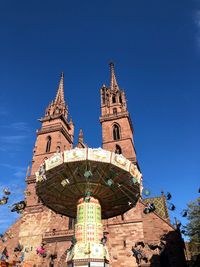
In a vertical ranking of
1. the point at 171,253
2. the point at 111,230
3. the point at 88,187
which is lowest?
the point at 171,253

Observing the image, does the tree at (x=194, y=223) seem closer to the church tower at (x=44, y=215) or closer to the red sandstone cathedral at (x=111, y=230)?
the red sandstone cathedral at (x=111, y=230)

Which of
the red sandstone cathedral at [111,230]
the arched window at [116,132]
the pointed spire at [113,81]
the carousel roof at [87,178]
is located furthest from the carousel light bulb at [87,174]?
the pointed spire at [113,81]

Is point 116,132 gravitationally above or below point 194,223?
above

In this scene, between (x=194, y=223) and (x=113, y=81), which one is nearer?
(x=194, y=223)

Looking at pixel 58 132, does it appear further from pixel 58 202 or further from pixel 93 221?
pixel 93 221

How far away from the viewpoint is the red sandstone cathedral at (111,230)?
23.2 m

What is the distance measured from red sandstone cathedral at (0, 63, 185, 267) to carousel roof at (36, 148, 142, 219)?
26.4 ft

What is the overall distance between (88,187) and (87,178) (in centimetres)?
72

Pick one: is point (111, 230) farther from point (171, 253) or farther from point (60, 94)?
point (60, 94)

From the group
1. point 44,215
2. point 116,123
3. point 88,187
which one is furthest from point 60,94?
point 88,187

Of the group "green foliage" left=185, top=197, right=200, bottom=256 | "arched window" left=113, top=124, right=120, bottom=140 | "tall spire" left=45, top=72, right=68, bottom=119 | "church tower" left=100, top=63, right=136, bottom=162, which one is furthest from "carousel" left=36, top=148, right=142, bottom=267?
"tall spire" left=45, top=72, right=68, bottom=119

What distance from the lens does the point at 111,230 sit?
2566 cm

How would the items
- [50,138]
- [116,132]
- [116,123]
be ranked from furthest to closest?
1. [50,138]
2. [116,123]
3. [116,132]

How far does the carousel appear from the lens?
13.0m
